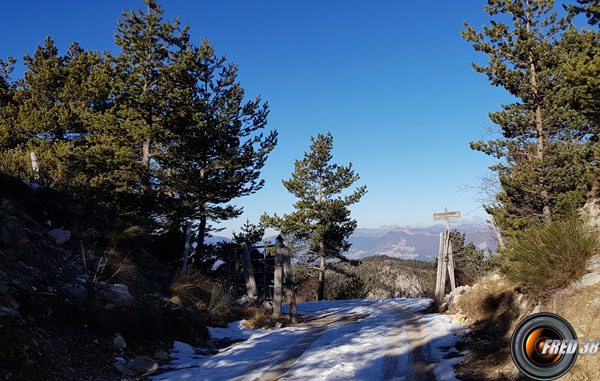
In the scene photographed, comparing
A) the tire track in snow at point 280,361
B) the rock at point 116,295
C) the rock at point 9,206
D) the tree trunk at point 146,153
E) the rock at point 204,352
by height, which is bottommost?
the tire track in snow at point 280,361

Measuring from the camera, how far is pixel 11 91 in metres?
19.0

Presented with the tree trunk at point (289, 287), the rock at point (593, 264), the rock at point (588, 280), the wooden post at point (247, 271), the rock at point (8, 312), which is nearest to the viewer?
the rock at point (8, 312)

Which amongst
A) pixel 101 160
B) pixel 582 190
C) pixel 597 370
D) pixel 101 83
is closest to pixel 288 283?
pixel 597 370

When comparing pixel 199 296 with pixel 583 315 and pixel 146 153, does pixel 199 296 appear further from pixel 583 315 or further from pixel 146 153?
pixel 146 153

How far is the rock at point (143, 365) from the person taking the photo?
5.02 meters

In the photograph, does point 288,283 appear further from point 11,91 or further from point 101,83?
point 11,91

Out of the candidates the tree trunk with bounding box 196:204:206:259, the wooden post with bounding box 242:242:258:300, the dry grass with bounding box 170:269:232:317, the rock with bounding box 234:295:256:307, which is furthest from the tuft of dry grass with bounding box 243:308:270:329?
the tree trunk with bounding box 196:204:206:259

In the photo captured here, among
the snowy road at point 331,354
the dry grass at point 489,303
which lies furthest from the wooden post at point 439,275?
the snowy road at point 331,354

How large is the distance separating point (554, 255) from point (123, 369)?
686 centimetres

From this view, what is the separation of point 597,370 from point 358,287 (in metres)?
23.5

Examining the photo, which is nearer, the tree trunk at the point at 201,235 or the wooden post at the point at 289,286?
the wooden post at the point at 289,286

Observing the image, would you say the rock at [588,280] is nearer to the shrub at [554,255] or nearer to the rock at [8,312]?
the shrub at [554,255]

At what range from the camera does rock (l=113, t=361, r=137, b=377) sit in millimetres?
4803

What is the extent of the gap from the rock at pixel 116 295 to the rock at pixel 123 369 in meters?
1.37
